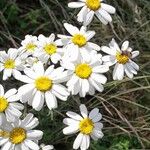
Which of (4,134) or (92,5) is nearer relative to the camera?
(4,134)

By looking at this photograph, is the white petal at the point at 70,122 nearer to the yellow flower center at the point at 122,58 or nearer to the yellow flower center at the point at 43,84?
the yellow flower center at the point at 43,84

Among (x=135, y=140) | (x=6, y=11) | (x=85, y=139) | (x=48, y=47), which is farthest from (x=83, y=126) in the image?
(x=6, y=11)

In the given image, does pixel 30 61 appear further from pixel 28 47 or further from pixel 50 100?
pixel 50 100

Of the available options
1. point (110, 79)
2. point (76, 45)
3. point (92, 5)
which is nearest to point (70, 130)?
point (76, 45)

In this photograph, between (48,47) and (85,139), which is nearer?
(85,139)

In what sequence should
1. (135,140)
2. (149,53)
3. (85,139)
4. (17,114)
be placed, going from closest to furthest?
(17,114) → (85,139) → (135,140) → (149,53)

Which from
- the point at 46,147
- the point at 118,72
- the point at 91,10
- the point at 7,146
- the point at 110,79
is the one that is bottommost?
the point at 110,79

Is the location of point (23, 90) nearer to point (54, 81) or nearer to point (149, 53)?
point (54, 81)
